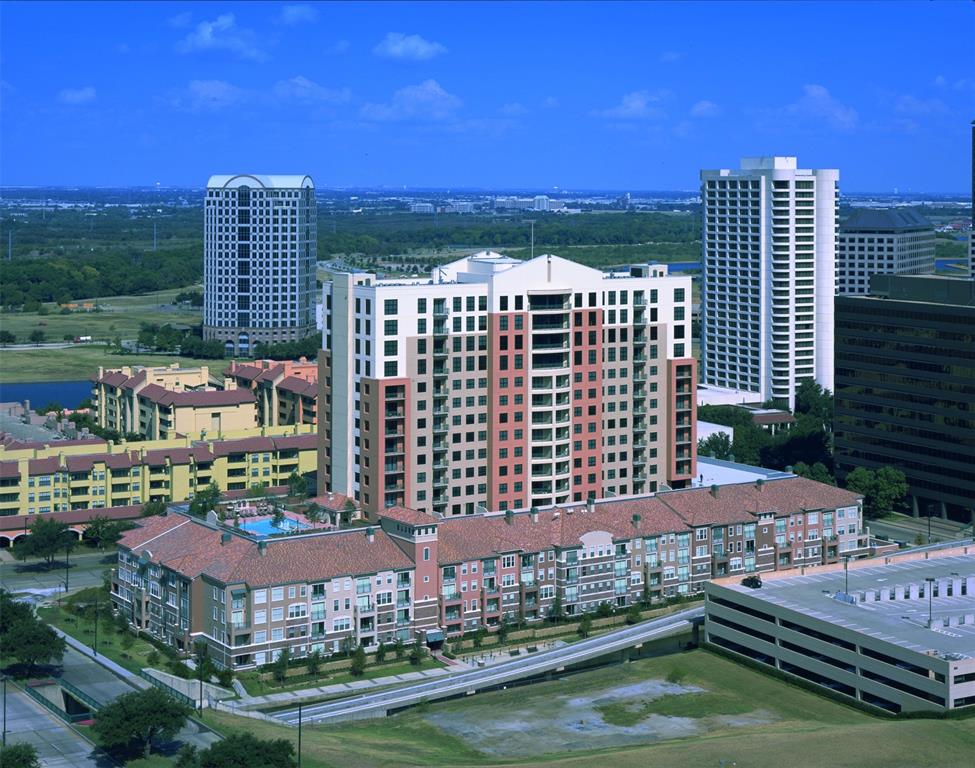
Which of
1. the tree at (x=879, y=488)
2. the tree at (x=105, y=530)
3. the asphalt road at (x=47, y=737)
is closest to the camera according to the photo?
the asphalt road at (x=47, y=737)

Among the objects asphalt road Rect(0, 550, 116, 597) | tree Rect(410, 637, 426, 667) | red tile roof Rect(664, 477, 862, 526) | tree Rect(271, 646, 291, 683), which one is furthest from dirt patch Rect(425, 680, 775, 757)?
asphalt road Rect(0, 550, 116, 597)

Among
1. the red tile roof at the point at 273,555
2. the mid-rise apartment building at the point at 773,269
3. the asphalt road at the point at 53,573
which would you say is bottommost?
the asphalt road at the point at 53,573

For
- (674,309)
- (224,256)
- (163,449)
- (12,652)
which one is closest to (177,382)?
(163,449)

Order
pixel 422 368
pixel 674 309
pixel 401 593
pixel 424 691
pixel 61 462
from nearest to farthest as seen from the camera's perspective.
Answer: pixel 424 691 → pixel 401 593 → pixel 422 368 → pixel 674 309 → pixel 61 462

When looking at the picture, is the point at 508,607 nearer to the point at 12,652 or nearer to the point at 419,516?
the point at 419,516

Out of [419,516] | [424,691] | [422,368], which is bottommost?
[424,691]

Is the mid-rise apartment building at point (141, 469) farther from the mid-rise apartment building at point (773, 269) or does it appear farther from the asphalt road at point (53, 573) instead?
the mid-rise apartment building at point (773, 269)

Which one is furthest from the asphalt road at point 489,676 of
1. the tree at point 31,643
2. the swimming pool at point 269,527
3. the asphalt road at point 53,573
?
the asphalt road at point 53,573
